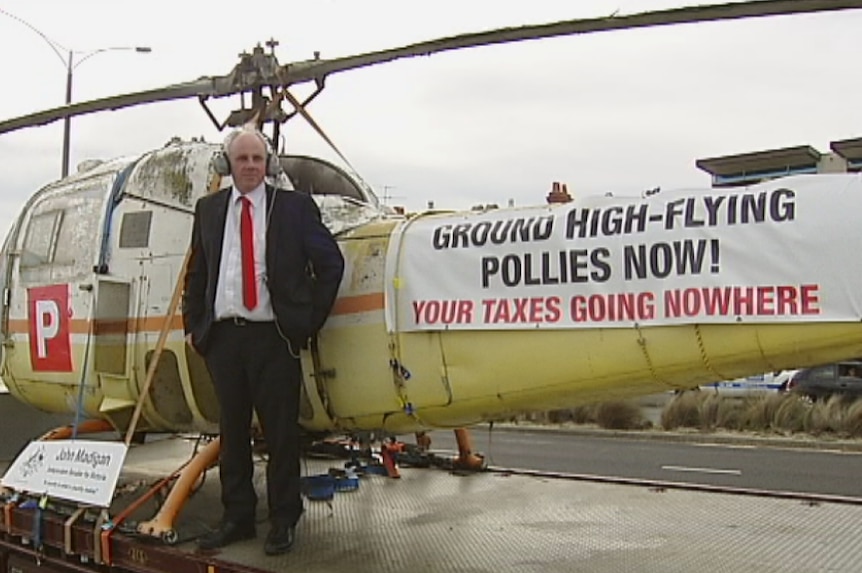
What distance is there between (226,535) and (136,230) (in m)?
1.80

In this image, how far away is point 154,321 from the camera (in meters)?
5.07

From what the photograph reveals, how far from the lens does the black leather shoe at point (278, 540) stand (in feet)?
14.1

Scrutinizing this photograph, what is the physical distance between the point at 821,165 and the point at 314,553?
37699 mm

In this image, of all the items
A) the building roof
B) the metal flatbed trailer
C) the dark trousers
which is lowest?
the metal flatbed trailer

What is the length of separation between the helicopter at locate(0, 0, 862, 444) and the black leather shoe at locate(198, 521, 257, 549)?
1.85 ft

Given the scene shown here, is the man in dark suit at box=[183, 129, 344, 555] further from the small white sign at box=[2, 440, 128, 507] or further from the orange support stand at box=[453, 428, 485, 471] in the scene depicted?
the orange support stand at box=[453, 428, 485, 471]

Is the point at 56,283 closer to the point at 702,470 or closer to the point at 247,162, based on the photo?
the point at 247,162

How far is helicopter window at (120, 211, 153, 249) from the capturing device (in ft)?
17.1

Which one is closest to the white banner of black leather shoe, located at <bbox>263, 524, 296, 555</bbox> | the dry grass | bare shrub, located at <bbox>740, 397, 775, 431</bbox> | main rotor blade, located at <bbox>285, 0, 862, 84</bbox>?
main rotor blade, located at <bbox>285, 0, 862, 84</bbox>

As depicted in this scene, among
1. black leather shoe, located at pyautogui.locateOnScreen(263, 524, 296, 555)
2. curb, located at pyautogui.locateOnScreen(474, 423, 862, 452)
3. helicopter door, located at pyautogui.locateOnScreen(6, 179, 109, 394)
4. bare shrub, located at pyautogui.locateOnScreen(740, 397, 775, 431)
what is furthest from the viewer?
bare shrub, located at pyautogui.locateOnScreen(740, 397, 775, 431)

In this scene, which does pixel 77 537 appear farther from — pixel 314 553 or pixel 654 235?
pixel 654 235

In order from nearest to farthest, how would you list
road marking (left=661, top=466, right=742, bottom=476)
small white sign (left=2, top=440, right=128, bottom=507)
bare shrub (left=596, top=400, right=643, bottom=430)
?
small white sign (left=2, top=440, right=128, bottom=507), road marking (left=661, top=466, right=742, bottom=476), bare shrub (left=596, top=400, right=643, bottom=430)

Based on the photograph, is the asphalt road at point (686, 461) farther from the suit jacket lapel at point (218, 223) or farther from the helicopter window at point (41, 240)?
A: the suit jacket lapel at point (218, 223)

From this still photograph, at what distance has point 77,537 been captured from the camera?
4555 mm
